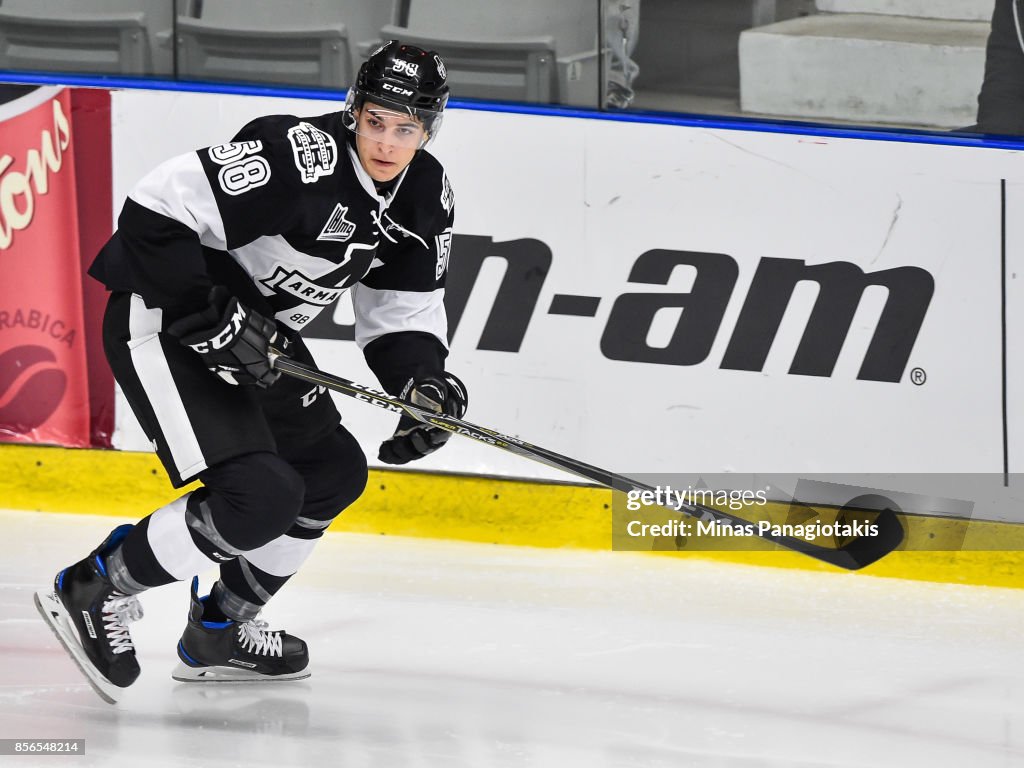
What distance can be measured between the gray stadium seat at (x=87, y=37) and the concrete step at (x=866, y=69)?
166 cm

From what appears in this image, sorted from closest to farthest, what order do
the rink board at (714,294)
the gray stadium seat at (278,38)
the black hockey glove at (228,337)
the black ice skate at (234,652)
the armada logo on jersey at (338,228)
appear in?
the black hockey glove at (228,337) → the armada logo on jersey at (338,228) → the black ice skate at (234,652) → the rink board at (714,294) → the gray stadium seat at (278,38)

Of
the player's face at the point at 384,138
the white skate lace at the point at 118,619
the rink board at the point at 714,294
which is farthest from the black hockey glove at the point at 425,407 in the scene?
the rink board at the point at 714,294

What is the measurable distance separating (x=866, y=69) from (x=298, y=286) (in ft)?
5.82

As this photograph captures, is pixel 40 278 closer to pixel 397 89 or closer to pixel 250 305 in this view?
pixel 250 305

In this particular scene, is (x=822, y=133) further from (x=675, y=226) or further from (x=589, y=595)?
(x=589, y=595)

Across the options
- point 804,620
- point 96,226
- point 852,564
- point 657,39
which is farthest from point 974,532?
point 96,226

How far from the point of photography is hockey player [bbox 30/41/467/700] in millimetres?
2420

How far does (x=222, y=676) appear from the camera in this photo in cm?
284

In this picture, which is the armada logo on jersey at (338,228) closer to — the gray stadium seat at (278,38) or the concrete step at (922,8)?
the gray stadium seat at (278,38)

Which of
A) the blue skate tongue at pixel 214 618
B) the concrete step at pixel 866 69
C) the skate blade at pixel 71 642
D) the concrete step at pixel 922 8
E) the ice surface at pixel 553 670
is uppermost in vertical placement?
the concrete step at pixel 922 8

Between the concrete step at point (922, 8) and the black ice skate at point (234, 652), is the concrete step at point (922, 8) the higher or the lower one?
the higher one

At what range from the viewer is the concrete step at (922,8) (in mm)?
3578

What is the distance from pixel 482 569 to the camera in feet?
A: 11.9

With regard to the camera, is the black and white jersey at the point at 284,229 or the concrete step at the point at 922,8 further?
the concrete step at the point at 922,8
